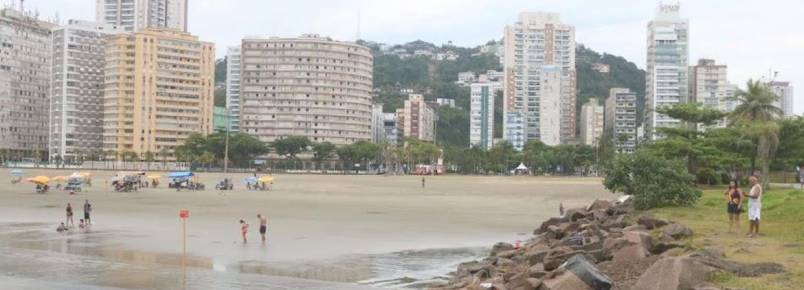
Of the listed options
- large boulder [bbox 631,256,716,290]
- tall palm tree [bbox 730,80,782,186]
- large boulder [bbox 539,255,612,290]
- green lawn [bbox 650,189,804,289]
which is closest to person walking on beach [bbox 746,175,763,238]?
green lawn [bbox 650,189,804,289]

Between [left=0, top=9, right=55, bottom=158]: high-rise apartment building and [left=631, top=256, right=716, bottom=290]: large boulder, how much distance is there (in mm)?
190504

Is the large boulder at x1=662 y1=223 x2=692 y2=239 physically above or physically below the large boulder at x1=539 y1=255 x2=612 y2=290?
above

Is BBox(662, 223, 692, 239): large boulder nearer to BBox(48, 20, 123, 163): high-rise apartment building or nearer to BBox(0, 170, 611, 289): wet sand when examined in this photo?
BBox(0, 170, 611, 289): wet sand

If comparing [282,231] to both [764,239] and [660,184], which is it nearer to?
[660,184]

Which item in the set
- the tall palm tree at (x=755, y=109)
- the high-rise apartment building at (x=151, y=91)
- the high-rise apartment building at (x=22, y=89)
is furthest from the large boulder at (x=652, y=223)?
the high-rise apartment building at (x=22, y=89)

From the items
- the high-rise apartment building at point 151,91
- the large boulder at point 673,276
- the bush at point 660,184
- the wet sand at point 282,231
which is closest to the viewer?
the large boulder at point 673,276

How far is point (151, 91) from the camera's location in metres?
172

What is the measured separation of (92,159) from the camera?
564 ft

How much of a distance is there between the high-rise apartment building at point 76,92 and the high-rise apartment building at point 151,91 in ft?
22.8

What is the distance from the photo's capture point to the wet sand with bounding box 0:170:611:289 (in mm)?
24547

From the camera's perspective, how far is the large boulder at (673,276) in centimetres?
1110

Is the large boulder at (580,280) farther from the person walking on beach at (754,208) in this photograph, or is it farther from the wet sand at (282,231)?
the wet sand at (282,231)

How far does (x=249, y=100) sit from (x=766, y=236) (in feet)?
560

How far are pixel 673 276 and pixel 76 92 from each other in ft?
622
